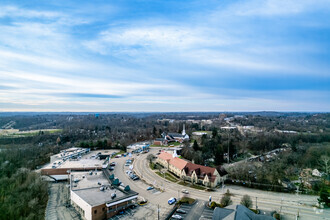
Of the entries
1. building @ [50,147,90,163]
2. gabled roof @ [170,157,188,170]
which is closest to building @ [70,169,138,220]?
gabled roof @ [170,157,188,170]

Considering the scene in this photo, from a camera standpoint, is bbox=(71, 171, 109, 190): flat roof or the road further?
bbox=(71, 171, 109, 190): flat roof

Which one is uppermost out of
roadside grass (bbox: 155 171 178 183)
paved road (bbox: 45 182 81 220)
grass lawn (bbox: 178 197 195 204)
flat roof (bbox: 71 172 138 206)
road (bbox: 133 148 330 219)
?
flat roof (bbox: 71 172 138 206)

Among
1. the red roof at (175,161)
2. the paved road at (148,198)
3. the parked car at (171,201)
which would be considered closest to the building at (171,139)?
the red roof at (175,161)

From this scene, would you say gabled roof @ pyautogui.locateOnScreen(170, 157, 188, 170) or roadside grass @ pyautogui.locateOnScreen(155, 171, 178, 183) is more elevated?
gabled roof @ pyautogui.locateOnScreen(170, 157, 188, 170)

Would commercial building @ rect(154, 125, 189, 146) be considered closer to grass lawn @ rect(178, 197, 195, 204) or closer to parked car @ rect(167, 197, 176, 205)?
grass lawn @ rect(178, 197, 195, 204)

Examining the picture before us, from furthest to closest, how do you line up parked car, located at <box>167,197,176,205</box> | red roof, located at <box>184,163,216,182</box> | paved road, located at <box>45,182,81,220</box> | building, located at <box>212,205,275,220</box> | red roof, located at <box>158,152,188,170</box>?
red roof, located at <box>158,152,188,170</box> < red roof, located at <box>184,163,216,182</box> < parked car, located at <box>167,197,176,205</box> < paved road, located at <box>45,182,81,220</box> < building, located at <box>212,205,275,220</box>

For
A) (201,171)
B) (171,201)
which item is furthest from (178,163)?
(171,201)

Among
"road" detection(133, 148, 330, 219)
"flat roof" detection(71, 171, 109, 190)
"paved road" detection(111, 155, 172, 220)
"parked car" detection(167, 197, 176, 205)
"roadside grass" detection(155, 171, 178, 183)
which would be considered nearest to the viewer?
"paved road" detection(111, 155, 172, 220)

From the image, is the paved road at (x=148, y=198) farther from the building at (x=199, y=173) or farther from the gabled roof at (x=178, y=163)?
the gabled roof at (x=178, y=163)
